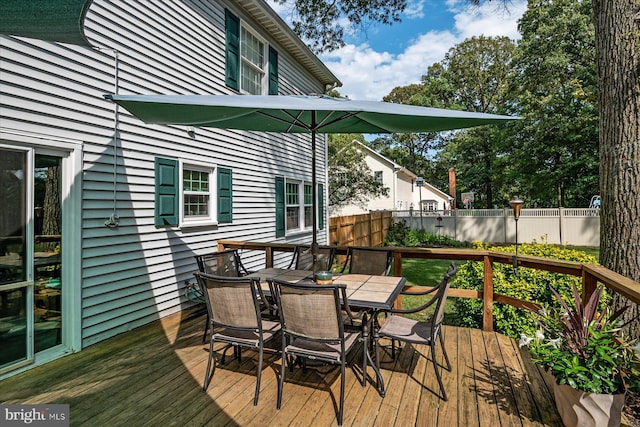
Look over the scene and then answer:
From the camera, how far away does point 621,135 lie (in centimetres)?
280

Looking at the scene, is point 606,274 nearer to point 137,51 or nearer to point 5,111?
point 5,111

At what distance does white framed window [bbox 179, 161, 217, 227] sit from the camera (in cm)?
500

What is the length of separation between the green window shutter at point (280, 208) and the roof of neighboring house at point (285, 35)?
3013mm

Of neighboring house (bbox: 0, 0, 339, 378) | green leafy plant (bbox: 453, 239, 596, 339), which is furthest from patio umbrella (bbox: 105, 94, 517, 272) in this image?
green leafy plant (bbox: 453, 239, 596, 339)

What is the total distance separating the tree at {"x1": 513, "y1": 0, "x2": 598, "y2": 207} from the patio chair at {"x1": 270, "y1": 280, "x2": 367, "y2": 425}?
1279 cm

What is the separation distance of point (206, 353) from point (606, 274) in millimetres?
3436

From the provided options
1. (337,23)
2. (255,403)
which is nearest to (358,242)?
(337,23)

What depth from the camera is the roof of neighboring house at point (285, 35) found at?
6.15 meters

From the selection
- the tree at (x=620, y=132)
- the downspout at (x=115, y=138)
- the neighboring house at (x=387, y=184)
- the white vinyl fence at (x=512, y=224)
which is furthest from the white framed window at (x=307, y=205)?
the white vinyl fence at (x=512, y=224)

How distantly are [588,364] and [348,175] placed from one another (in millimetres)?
13519

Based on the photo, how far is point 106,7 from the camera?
384 centimetres

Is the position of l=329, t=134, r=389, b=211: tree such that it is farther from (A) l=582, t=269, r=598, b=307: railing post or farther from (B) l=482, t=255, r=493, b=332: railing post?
(A) l=582, t=269, r=598, b=307: railing post

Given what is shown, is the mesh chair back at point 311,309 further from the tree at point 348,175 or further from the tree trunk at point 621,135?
the tree at point 348,175

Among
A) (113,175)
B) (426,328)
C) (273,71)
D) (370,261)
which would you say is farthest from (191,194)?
(426,328)
